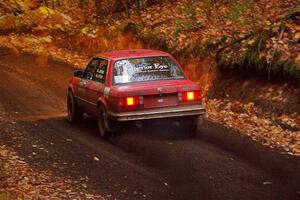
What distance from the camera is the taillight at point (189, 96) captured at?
10.1m

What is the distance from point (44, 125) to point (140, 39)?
30.4ft

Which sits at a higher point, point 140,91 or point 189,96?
point 140,91

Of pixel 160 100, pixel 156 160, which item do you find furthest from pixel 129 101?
pixel 156 160

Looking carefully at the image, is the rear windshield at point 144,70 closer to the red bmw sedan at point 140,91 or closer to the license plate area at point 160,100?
the red bmw sedan at point 140,91

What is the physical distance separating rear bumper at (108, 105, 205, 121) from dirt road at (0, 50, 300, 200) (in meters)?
0.26

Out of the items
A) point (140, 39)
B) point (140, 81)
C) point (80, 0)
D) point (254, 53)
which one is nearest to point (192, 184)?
point (140, 81)

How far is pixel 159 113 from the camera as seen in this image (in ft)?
32.9

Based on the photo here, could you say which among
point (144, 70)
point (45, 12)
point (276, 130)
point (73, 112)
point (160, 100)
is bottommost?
point (276, 130)

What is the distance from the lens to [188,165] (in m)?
8.60

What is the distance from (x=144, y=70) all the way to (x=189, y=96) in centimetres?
106

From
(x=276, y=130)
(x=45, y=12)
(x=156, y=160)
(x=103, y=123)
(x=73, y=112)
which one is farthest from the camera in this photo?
(x=73, y=112)

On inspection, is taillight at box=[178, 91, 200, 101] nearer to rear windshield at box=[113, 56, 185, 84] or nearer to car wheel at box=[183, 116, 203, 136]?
car wheel at box=[183, 116, 203, 136]

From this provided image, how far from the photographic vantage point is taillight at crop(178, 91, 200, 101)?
A: 10.1m

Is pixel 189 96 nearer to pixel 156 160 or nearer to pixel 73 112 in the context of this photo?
pixel 156 160
